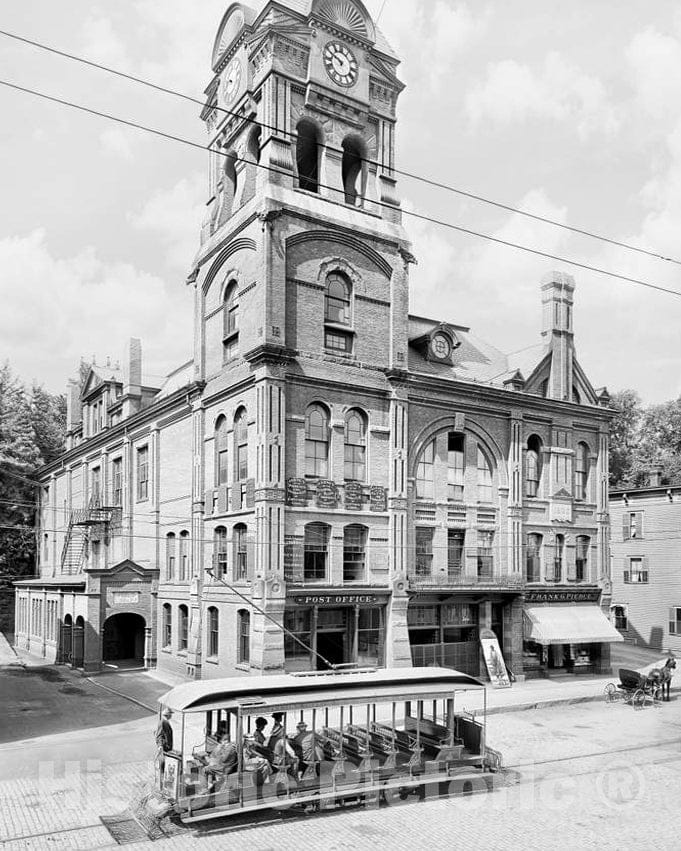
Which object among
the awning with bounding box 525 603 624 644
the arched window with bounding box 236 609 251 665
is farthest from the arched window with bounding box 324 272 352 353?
the awning with bounding box 525 603 624 644

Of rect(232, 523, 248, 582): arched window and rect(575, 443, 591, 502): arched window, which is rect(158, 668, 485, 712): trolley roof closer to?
rect(232, 523, 248, 582): arched window

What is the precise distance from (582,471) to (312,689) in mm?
25793

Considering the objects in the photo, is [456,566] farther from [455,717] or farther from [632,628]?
[632,628]

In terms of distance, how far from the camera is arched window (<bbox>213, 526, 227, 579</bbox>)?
32.0 m

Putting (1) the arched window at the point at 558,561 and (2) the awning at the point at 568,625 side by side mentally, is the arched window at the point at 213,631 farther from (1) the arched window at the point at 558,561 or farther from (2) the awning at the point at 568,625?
(1) the arched window at the point at 558,561

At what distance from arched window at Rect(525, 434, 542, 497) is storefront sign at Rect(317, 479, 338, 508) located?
1059 centimetres

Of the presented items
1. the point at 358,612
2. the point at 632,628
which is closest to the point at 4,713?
the point at 358,612

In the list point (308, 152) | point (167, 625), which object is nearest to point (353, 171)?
point (308, 152)

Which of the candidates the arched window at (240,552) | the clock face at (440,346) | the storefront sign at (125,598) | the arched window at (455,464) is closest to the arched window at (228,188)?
the clock face at (440,346)

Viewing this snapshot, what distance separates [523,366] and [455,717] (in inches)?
898

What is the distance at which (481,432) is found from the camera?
117 ft

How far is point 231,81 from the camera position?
113 feet

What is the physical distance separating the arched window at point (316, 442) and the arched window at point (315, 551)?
76.5 inches

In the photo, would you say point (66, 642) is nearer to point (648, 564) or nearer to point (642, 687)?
point (642, 687)
